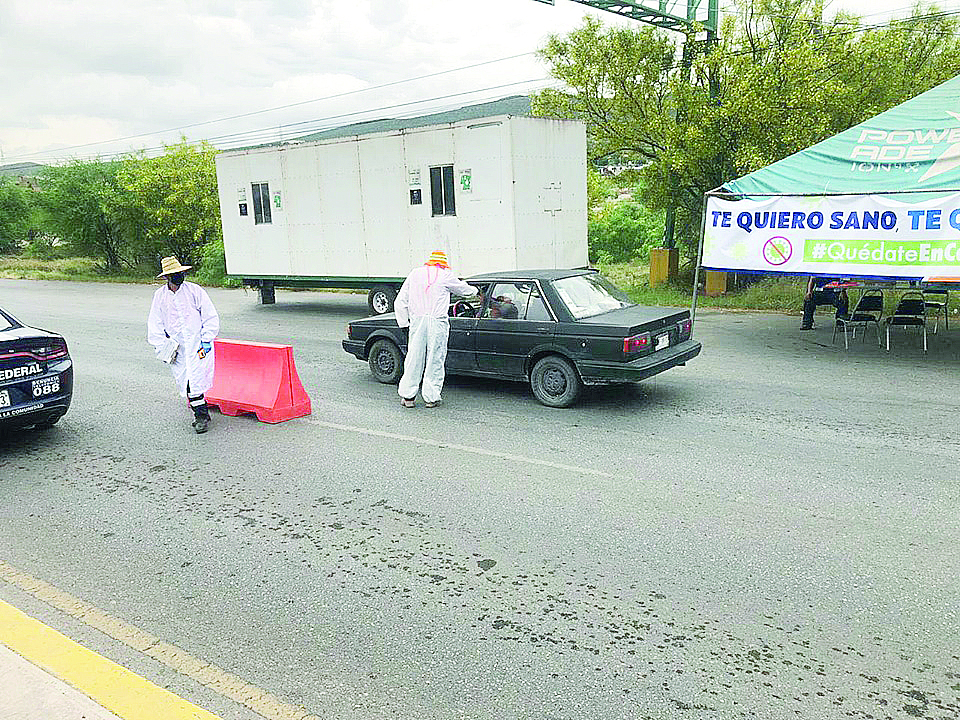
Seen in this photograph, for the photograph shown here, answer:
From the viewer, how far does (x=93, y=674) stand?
3689mm

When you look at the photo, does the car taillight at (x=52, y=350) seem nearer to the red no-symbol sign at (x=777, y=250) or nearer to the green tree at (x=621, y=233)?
the red no-symbol sign at (x=777, y=250)

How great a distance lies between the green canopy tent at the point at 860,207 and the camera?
9.99 metres

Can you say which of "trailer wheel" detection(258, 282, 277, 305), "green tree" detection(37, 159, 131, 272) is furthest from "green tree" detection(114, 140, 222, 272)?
"trailer wheel" detection(258, 282, 277, 305)

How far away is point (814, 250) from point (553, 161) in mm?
5423

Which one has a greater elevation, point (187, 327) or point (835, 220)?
point (835, 220)

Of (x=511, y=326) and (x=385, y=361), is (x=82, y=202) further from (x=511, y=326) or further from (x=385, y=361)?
(x=511, y=326)

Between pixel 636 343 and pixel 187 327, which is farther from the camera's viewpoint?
pixel 636 343

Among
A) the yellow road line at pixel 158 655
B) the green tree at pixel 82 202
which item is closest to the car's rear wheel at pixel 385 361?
the yellow road line at pixel 158 655

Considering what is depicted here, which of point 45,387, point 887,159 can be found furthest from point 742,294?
point 45,387

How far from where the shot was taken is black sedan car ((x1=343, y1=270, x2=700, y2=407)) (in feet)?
26.1

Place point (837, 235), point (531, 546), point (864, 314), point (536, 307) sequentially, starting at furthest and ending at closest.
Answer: point (864, 314), point (837, 235), point (536, 307), point (531, 546)

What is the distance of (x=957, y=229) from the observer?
383 inches

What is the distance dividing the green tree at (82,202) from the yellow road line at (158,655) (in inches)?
1149

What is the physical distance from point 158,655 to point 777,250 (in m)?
9.69
